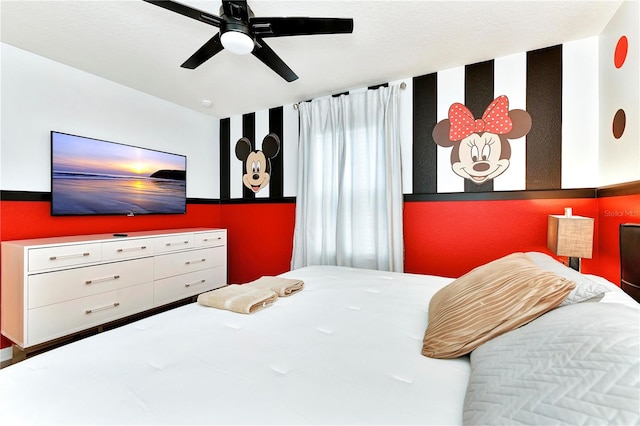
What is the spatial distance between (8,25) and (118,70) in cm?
71

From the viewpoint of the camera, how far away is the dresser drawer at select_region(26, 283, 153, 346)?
202 cm

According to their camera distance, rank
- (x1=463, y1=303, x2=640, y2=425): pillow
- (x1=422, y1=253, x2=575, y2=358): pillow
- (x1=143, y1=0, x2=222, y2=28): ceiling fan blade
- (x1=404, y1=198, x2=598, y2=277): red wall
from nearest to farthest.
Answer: (x1=463, y1=303, x2=640, y2=425): pillow → (x1=422, y1=253, x2=575, y2=358): pillow → (x1=143, y1=0, x2=222, y2=28): ceiling fan blade → (x1=404, y1=198, x2=598, y2=277): red wall

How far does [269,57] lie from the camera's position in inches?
75.3

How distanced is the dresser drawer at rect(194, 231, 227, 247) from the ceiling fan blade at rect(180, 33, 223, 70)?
72.0 inches

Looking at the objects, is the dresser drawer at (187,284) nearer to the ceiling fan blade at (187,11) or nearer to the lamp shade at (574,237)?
the ceiling fan blade at (187,11)

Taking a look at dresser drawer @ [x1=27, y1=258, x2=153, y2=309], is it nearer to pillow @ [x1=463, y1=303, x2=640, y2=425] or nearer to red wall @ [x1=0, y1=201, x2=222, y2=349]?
red wall @ [x1=0, y1=201, x2=222, y2=349]

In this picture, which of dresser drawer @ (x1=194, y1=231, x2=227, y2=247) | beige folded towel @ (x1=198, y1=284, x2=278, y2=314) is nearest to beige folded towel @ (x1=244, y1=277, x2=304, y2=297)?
beige folded towel @ (x1=198, y1=284, x2=278, y2=314)

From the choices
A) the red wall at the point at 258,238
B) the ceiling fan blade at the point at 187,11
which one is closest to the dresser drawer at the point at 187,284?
the red wall at the point at 258,238

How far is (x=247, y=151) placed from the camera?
3.82 metres

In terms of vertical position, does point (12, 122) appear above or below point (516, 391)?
above

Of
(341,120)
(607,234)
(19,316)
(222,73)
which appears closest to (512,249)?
(607,234)

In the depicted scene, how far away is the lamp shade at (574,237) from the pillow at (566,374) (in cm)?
138

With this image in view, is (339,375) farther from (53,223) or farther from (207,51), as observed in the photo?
(53,223)

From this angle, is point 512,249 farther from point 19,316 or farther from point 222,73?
A: point 19,316
